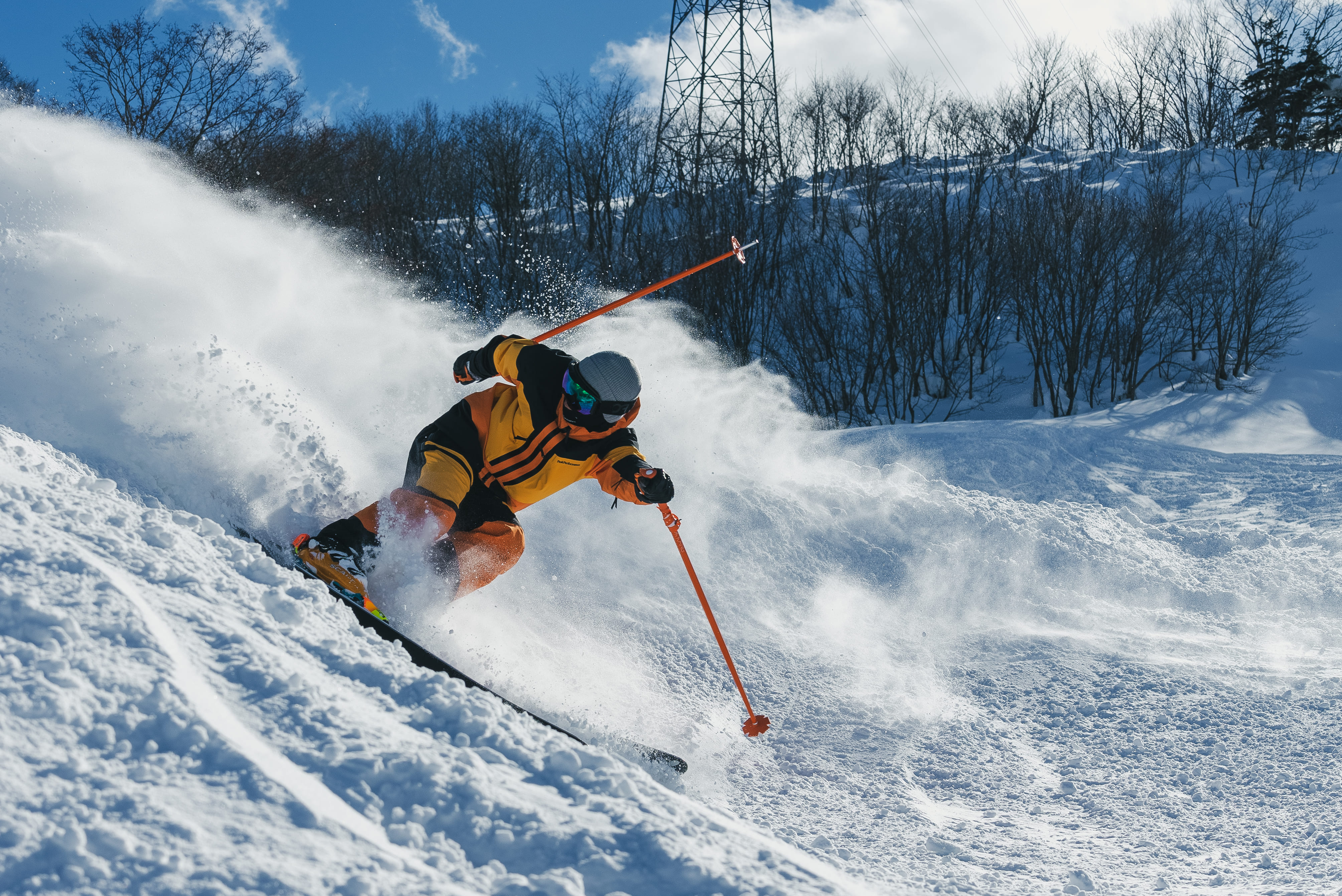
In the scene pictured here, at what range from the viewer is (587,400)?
3.84 metres

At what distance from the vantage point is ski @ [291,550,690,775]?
2.70 metres

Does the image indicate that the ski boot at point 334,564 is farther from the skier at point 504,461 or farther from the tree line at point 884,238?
the tree line at point 884,238

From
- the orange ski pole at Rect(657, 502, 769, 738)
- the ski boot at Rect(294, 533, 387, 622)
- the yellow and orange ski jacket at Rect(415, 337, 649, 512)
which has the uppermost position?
the yellow and orange ski jacket at Rect(415, 337, 649, 512)

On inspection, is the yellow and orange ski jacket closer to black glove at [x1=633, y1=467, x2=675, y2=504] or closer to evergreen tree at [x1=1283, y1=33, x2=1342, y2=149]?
black glove at [x1=633, y1=467, x2=675, y2=504]

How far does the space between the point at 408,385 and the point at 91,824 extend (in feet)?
17.7

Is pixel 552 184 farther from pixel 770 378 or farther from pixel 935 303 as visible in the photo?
pixel 770 378

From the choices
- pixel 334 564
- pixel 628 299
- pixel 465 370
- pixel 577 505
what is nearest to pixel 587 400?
pixel 465 370

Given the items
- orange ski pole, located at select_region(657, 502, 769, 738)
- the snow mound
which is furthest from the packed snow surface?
orange ski pole, located at select_region(657, 502, 769, 738)

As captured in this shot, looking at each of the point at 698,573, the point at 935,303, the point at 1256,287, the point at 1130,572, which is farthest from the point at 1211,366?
the point at 698,573

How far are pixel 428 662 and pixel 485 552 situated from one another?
3.69 ft

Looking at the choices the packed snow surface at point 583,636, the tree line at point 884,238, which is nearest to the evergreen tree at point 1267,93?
the tree line at point 884,238

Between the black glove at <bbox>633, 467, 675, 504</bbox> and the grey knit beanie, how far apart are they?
370mm

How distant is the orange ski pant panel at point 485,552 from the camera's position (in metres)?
3.87

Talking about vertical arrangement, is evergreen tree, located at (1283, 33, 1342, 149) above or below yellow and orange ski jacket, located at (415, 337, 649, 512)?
above
